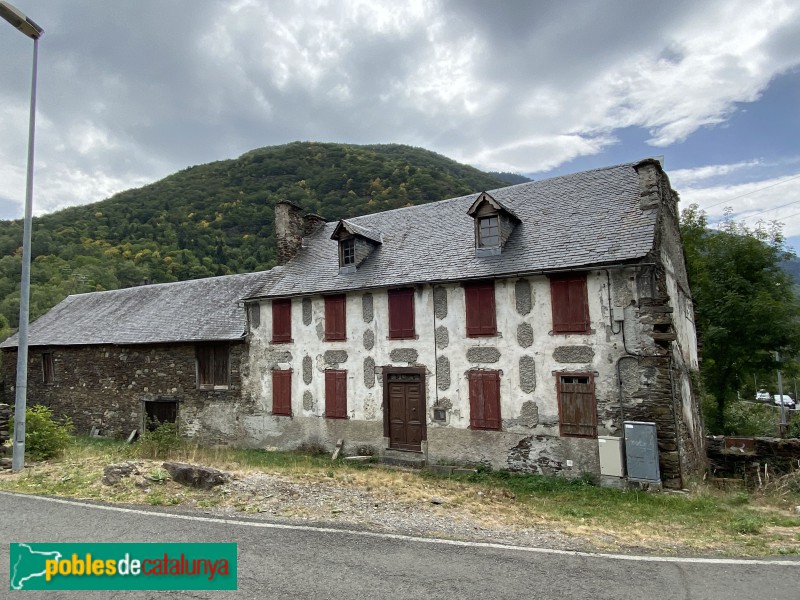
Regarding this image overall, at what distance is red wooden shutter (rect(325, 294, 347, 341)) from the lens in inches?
641

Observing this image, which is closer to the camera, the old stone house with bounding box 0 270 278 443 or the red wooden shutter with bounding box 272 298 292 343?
the red wooden shutter with bounding box 272 298 292 343

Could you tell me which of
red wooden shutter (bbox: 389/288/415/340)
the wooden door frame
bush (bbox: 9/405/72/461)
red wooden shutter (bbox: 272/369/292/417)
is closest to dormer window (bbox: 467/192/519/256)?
red wooden shutter (bbox: 389/288/415/340)

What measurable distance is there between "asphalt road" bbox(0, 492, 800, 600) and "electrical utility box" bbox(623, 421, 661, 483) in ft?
16.9

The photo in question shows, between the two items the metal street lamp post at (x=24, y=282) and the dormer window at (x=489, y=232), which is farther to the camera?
the dormer window at (x=489, y=232)

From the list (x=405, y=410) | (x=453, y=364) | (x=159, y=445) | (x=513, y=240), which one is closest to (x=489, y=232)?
(x=513, y=240)

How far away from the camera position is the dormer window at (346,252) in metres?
17.2

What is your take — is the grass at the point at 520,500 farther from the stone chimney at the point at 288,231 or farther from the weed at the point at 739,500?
the stone chimney at the point at 288,231

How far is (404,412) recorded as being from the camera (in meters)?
15.0

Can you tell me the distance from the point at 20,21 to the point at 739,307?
25.3 metres

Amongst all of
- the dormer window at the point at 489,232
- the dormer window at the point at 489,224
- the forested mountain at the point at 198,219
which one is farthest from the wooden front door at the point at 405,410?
the forested mountain at the point at 198,219

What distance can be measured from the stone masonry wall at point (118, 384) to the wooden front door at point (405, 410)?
6.47 metres

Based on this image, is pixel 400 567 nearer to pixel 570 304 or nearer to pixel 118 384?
pixel 570 304

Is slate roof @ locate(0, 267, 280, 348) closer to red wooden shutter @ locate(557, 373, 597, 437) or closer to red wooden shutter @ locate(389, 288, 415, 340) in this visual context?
red wooden shutter @ locate(389, 288, 415, 340)

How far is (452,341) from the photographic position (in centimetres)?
1433
